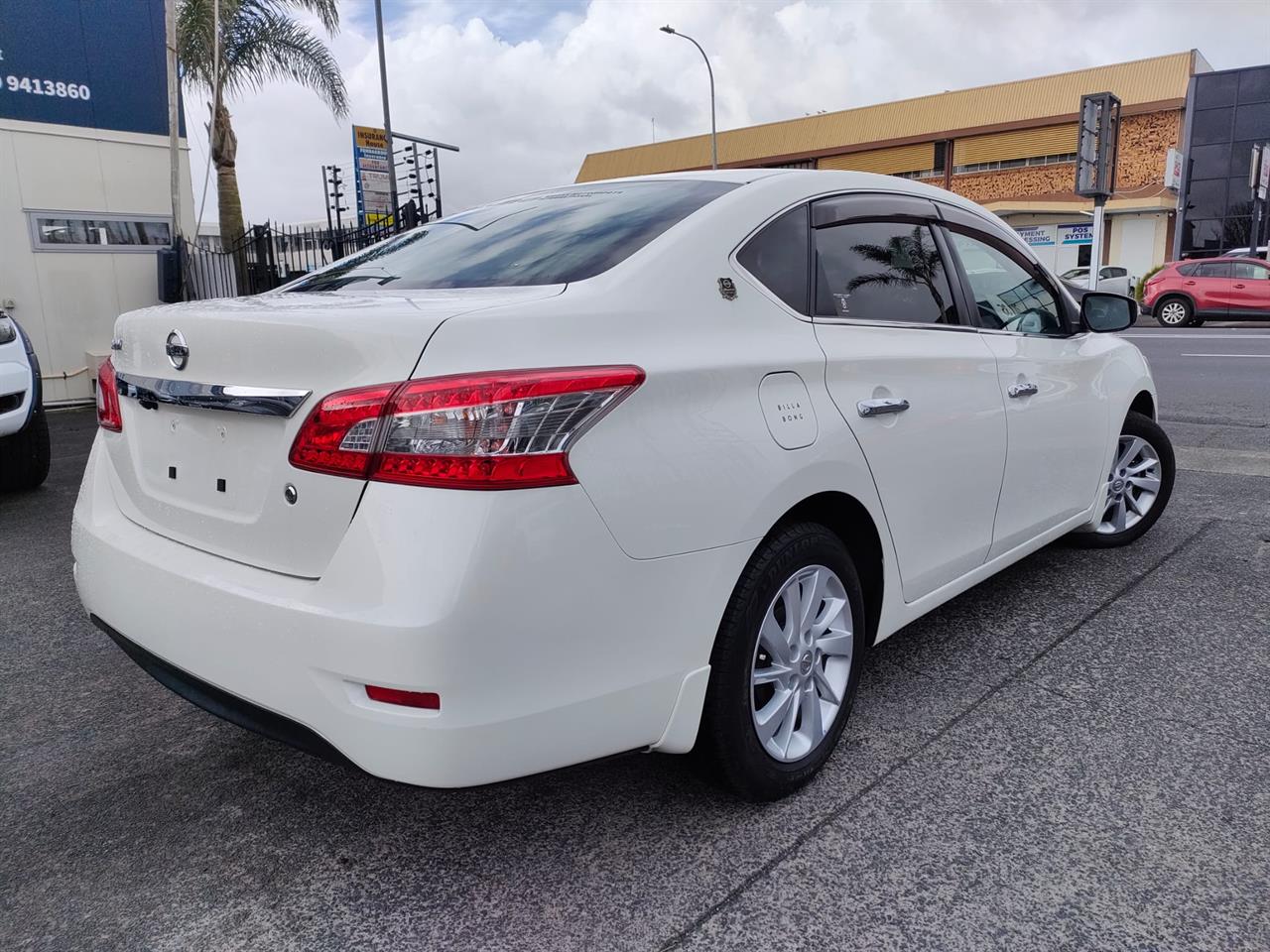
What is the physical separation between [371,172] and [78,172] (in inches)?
359

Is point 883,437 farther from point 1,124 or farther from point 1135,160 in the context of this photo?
point 1135,160

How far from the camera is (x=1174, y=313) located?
20781 mm

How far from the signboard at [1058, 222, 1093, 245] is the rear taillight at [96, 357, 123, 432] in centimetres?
3795

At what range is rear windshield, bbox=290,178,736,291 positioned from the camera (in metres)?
2.34

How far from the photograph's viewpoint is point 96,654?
11.4 ft

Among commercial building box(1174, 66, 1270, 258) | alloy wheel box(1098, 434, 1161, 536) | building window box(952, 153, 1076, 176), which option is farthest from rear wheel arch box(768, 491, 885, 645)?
building window box(952, 153, 1076, 176)

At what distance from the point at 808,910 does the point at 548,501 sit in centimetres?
101

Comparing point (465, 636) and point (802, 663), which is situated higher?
point (465, 636)

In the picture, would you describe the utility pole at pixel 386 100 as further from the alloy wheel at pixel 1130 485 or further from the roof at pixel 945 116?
the roof at pixel 945 116

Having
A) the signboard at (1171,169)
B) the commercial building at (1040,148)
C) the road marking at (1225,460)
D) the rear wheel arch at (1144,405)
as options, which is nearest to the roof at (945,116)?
the commercial building at (1040,148)

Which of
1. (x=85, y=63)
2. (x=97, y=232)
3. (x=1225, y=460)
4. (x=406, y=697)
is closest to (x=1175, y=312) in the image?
(x=1225, y=460)

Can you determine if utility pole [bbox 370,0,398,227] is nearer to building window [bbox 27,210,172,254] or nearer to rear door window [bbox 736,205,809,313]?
building window [bbox 27,210,172,254]

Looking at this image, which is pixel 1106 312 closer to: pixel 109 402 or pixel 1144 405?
pixel 1144 405

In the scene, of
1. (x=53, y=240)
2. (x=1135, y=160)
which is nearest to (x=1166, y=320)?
(x=1135, y=160)
